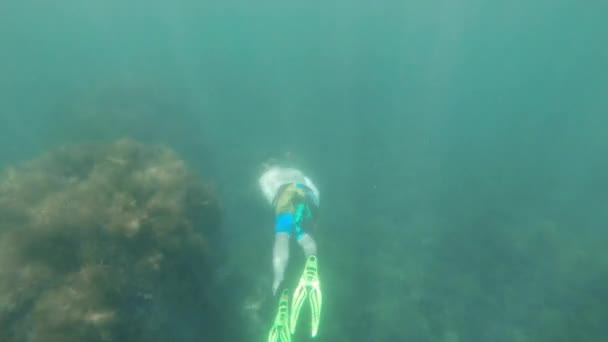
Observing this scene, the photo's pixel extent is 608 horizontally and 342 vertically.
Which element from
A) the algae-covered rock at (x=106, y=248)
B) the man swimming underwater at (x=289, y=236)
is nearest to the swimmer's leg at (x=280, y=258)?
the man swimming underwater at (x=289, y=236)

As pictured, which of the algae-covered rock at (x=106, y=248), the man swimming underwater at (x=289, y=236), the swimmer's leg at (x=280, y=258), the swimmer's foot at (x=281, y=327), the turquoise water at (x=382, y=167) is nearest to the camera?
the algae-covered rock at (x=106, y=248)

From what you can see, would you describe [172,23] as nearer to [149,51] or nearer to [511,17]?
[149,51]

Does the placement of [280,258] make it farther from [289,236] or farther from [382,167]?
[382,167]

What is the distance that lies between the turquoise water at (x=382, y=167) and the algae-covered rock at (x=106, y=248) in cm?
219

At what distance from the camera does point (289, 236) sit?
8.39 metres

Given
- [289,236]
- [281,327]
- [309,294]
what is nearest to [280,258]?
[289,236]

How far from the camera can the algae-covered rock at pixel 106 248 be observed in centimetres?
630

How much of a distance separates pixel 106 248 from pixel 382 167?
13.7 meters

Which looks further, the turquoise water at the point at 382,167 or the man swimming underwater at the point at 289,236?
the turquoise water at the point at 382,167

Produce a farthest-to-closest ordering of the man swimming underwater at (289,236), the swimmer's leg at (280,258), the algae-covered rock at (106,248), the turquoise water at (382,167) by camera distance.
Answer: the turquoise water at (382,167)
the swimmer's leg at (280,258)
the man swimming underwater at (289,236)
the algae-covered rock at (106,248)

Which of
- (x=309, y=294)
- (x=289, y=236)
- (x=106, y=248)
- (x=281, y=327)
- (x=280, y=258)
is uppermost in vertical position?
(x=289, y=236)

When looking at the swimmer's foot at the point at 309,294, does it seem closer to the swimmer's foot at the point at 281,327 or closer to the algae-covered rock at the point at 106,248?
the swimmer's foot at the point at 281,327

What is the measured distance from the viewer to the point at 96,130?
1521 centimetres

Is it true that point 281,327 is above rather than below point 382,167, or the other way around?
below
